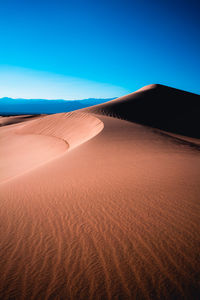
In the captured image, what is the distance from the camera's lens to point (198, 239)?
2992 millimetres

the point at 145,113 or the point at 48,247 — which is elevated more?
the point at 145,113

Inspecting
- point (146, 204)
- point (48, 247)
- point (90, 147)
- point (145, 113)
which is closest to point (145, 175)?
point (146, 204)

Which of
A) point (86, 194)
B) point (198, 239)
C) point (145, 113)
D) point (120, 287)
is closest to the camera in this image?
point (120, 287)

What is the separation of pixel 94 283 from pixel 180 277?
1.10 m

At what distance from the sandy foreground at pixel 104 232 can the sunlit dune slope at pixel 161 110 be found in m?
18.0

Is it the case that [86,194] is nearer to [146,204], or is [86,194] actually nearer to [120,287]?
[146,204]

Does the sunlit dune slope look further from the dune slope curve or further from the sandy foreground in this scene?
the sandy foreground

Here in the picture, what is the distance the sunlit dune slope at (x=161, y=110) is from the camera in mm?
24306

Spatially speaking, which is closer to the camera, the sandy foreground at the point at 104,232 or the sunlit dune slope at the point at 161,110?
the sandy foreground at the point at 104,232

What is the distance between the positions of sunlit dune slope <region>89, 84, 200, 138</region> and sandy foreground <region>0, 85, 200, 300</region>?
18.0 meters

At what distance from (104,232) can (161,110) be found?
29.9 m

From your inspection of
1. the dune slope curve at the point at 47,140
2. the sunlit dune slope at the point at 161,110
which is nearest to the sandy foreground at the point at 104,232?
the dune slope curve at the point at 47,140

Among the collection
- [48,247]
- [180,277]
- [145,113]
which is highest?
[145,113]

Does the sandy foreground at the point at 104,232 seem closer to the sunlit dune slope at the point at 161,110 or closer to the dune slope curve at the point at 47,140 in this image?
the dune slope curve at the point at 47,140
